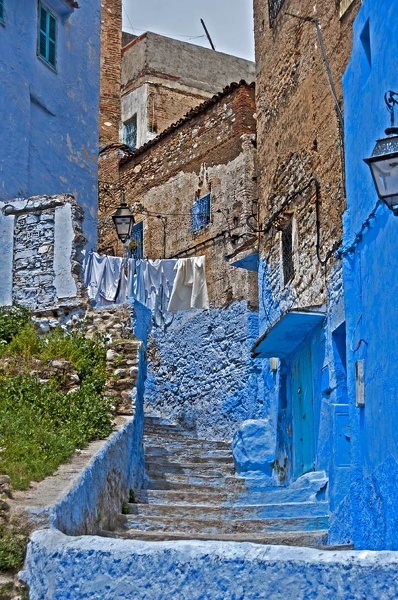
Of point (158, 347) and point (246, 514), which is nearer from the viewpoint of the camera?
point (246, 514)

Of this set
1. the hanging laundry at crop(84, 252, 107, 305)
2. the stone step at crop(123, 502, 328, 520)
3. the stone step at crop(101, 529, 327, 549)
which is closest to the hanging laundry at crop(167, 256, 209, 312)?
the hanging laundry at crop(84, 252, 107, 305)

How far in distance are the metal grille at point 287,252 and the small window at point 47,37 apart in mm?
6884

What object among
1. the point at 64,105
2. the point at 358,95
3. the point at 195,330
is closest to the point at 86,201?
the point at 64,105

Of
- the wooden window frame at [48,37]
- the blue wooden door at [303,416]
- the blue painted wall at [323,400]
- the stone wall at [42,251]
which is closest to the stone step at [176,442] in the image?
the blue painted wall at [323,400]

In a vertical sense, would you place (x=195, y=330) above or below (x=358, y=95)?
below

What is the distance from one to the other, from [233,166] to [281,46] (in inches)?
147

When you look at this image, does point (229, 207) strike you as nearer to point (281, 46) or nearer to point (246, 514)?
point (281, 46)

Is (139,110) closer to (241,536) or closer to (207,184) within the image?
(207,184)

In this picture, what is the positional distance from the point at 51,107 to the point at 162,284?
4.13 metres

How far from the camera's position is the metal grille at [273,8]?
52.2 feet

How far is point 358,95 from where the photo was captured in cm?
1039

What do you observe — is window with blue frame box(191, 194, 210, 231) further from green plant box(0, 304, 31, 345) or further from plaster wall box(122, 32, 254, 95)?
plaster wall box(122, 32, 254, 95)

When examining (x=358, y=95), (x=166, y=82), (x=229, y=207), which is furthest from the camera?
(x=166, y=82)

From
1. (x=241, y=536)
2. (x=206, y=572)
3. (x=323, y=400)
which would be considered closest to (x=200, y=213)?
(x=323, y=400)
